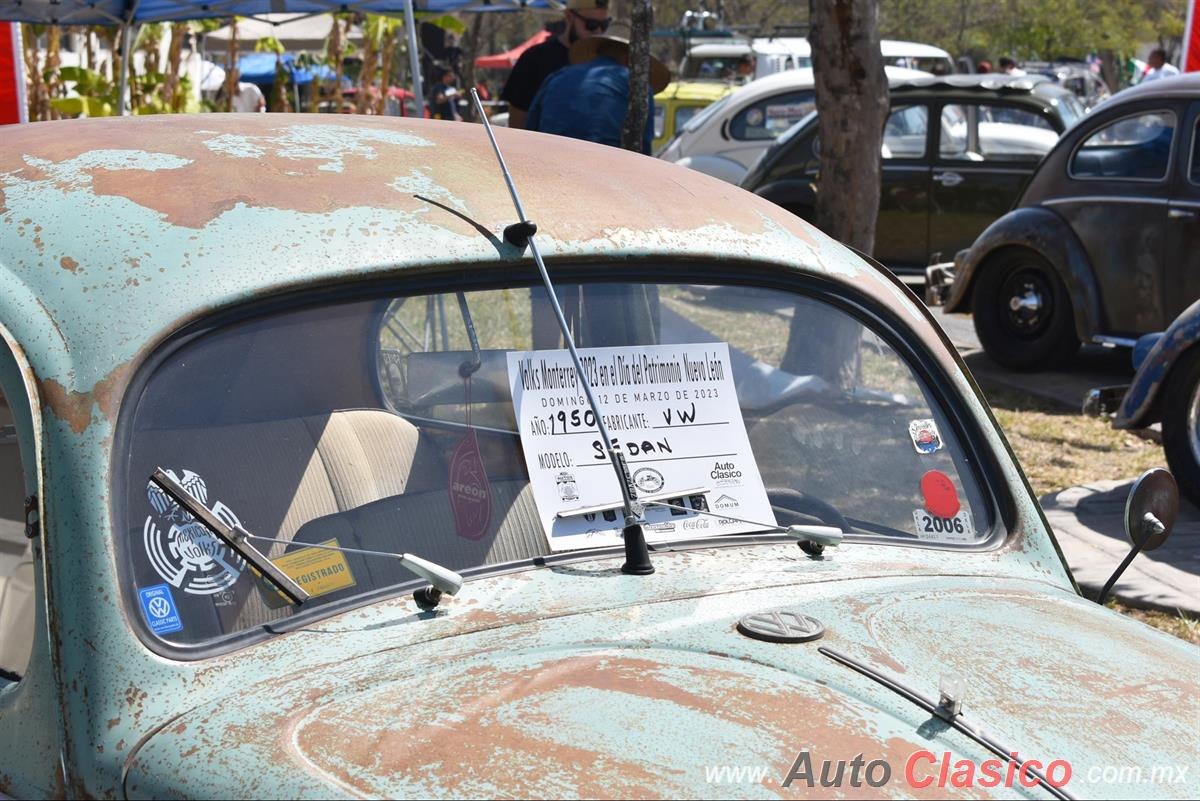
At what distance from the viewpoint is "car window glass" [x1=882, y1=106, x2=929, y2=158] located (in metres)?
12.1

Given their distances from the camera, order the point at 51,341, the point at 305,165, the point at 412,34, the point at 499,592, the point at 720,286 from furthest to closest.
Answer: the point at 412,34 < the point at 720,286 < the point at 305,165 < the point at 499,592 < the point at 51,341

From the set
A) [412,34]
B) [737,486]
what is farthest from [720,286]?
[412,34]

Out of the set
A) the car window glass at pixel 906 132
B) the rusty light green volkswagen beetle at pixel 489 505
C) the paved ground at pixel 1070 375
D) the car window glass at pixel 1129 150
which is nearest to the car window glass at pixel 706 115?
the car window glass at pixel 906 132

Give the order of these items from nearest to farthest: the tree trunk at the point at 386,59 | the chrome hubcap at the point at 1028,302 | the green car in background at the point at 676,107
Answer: the chrome hubcap at the point at 1028,302 < the tree trunk at the point at 386,59 < the green car in background at the point at 676,107

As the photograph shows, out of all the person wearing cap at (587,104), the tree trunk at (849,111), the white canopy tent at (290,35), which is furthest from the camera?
the white canopy tent at (290,35)

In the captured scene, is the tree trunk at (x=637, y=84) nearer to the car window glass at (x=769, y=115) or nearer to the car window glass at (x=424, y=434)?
the car window glass at (x=424, y=434)

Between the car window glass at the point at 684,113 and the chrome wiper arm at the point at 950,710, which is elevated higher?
the car window glass at the point at 684,113

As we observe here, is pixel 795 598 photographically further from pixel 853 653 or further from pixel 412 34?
pixel 412 34

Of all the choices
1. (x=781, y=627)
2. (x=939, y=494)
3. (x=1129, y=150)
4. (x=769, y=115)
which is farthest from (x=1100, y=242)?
(x=781, y=627)

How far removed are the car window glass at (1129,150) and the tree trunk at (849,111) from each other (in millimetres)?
2603

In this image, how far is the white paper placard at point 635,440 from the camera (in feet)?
7.06

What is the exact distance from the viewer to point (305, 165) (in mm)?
2250

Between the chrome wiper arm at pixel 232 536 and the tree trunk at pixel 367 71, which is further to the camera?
the tree trunk at pixel 367 71

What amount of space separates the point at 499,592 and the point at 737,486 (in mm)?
452
